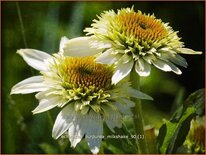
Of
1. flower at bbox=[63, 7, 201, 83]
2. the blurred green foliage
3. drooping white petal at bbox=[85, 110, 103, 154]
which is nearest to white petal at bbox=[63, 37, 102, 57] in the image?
flower at bbox=[63, 7, 201, 83]

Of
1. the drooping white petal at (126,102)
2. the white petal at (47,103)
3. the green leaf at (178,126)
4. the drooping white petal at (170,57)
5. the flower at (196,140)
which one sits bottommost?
the flower at (196,140)

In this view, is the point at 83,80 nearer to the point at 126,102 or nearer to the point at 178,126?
the point at 126,102

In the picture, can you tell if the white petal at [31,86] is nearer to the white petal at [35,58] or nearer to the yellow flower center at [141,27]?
the white petal at [35,58]

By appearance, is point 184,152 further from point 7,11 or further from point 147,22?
point 7,11

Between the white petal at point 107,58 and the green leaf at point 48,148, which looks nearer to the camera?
the white petal at point 107,58

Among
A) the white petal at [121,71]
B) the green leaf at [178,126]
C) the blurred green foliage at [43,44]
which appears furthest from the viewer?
the blurred green foliage at [43,44]

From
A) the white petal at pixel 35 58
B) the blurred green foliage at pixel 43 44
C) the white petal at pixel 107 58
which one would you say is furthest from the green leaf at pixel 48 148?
the white petal at pixel 107 58

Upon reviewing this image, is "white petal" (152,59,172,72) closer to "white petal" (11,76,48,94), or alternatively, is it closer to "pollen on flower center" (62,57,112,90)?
"pollen on flower center" (62,57,112,90)

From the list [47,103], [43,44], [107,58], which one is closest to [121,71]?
[107,58]
